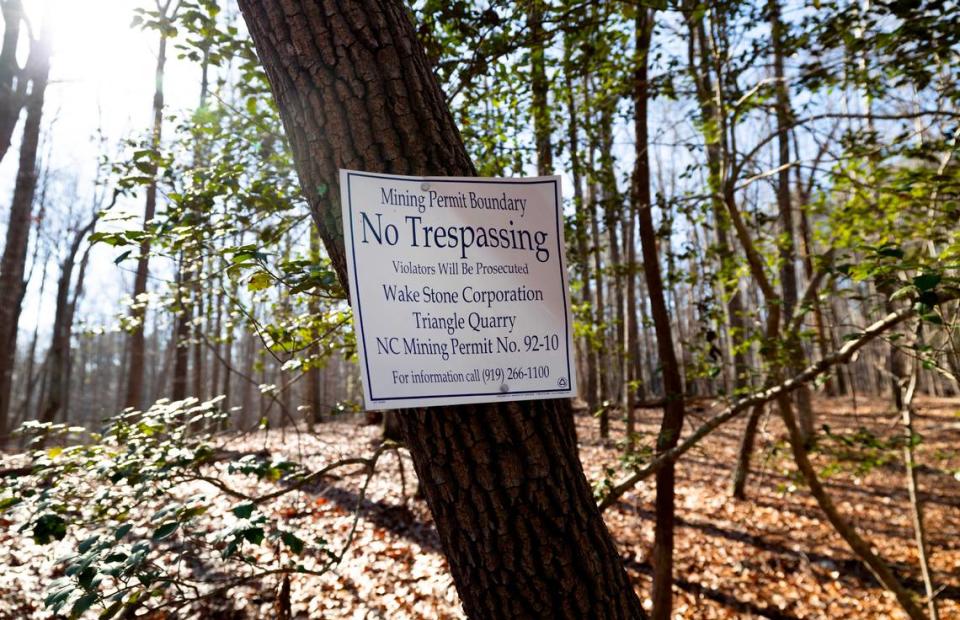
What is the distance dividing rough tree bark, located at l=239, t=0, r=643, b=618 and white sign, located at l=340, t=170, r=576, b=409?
0.06 meters

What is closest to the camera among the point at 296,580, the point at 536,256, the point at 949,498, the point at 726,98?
the point at 536,256

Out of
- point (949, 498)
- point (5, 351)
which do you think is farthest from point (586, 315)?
point (5, 351)

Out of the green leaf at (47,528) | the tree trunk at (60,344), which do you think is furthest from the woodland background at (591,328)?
the tree trunk at (60,344)

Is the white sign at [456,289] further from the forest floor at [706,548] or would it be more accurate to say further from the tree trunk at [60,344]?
the tree trunk at [60,344]

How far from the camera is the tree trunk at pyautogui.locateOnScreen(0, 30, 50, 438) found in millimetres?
6207

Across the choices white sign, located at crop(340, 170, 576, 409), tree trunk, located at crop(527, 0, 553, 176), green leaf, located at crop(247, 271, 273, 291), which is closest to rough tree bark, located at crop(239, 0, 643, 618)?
white sign, located at crop(340, 170, 576, 409)

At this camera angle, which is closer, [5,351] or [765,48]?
[765,48]

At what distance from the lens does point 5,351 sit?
21.7 feet

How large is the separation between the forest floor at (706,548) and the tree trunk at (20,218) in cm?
329

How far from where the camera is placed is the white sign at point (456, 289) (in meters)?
1.13

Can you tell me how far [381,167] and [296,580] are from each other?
159 inches

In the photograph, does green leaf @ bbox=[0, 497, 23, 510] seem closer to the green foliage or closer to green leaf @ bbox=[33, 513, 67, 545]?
the green foliage

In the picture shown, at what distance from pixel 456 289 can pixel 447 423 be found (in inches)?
12.1

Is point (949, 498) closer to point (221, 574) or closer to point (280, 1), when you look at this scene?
point (221, 574)
